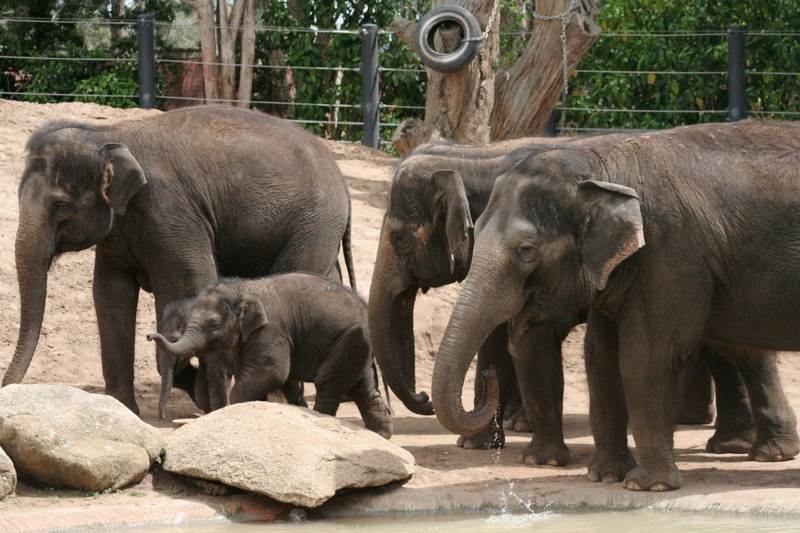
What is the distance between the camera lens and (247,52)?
1750 cm

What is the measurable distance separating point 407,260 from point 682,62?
352 inches

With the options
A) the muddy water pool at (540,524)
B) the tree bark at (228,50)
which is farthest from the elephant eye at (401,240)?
the tree bark at (228,50)

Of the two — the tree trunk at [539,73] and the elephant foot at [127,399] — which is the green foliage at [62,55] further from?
the elephant foot at [127,399]

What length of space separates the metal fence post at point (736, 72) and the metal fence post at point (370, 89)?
3907mm

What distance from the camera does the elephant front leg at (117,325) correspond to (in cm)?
828

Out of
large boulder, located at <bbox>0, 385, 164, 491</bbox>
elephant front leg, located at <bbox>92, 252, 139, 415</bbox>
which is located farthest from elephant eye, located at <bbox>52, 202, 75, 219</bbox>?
large boulder, located at <bbox>0, 385, 164, 491</bbox>

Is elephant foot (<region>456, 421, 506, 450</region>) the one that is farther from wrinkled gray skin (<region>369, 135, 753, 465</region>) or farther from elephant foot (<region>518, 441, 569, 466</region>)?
elephant foot (<region>518, 441, 569, 466</region>)

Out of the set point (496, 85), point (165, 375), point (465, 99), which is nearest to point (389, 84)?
point (496, 85)

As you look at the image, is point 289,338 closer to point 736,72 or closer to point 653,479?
point 653,479

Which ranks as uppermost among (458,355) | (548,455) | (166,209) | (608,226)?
(608,226)

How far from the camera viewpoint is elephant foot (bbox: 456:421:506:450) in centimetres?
770

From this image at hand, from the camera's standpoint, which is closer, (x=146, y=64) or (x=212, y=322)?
(x=212, y=322)

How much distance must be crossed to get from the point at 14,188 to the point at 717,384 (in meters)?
6.74

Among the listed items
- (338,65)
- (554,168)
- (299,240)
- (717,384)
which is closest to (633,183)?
(554,168)
